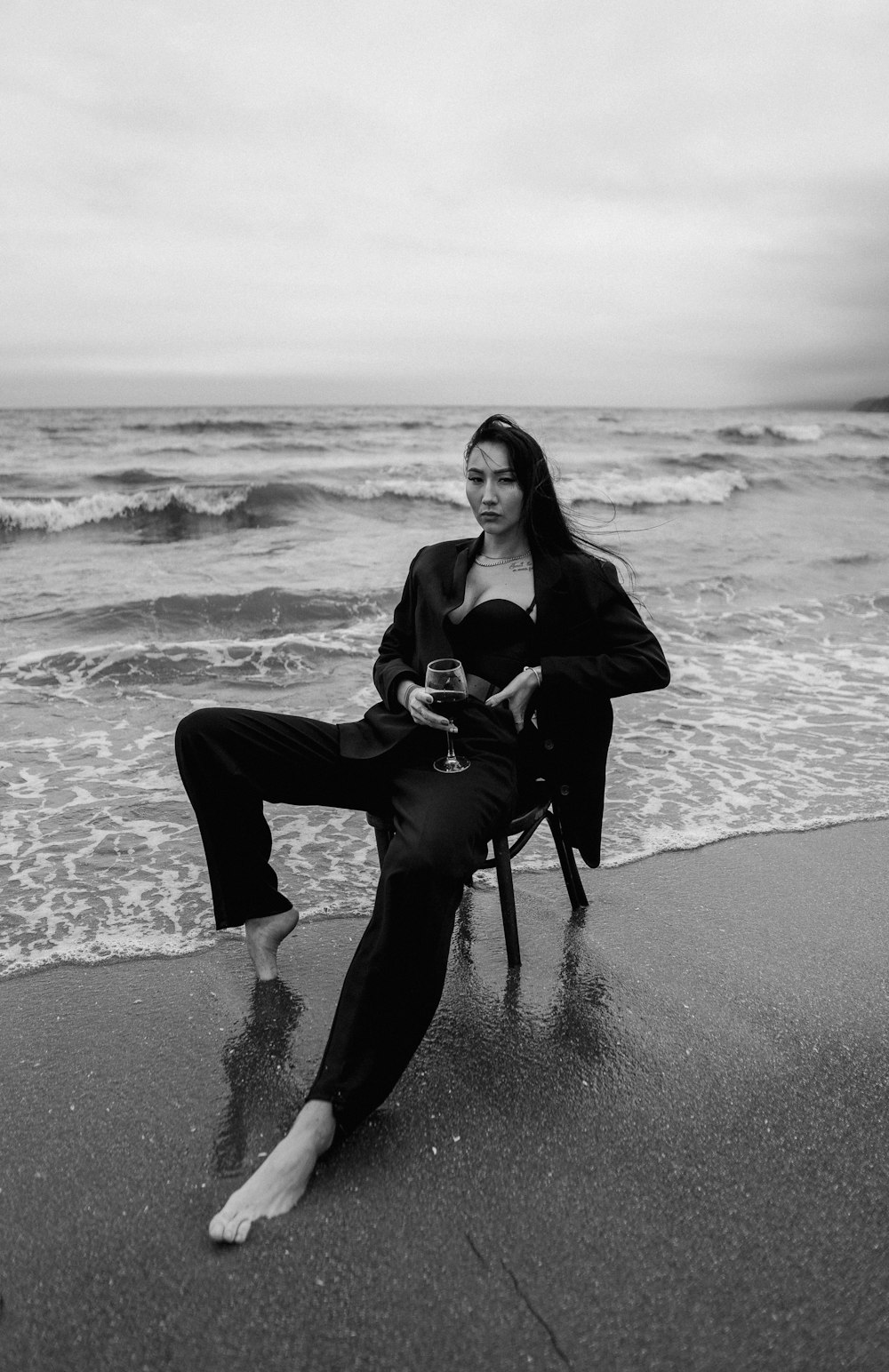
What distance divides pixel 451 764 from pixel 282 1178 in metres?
1.29

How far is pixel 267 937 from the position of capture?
3428 millimetres

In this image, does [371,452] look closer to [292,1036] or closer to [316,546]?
[316,546]

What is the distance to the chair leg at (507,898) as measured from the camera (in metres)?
3.37

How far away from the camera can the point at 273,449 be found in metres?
28.1

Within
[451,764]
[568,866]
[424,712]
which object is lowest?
[568,866]

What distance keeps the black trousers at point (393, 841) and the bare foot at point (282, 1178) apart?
50 mm

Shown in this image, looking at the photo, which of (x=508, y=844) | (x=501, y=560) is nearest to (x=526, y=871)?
(x=508, y=844)

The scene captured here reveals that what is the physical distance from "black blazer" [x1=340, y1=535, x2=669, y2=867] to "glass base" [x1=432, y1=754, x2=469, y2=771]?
0.69 feet

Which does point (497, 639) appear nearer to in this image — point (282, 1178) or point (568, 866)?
point (568, 866)

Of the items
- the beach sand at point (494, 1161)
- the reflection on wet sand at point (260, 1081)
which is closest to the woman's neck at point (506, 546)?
the beach sand at point (494, 1161)

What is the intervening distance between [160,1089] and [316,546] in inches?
483

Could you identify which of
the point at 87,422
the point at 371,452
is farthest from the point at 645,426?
the point at 87,422

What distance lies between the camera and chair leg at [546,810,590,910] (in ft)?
12.2

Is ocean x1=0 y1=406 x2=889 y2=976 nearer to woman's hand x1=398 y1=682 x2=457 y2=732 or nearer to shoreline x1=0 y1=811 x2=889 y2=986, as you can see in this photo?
shoreline x1=0 y1=811 x2=889 y2=986
